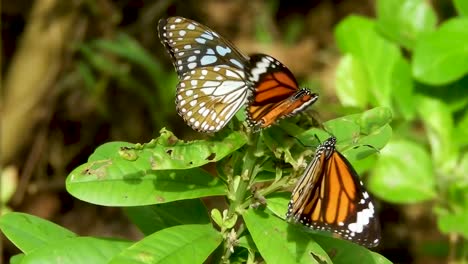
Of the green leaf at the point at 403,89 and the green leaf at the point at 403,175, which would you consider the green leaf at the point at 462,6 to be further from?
the green leaf at the point at 403,175

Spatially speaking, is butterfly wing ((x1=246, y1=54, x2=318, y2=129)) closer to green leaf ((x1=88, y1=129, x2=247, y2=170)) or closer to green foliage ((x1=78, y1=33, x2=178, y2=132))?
green leaf ((x1=88, y1=129, x2=247, y2=170))

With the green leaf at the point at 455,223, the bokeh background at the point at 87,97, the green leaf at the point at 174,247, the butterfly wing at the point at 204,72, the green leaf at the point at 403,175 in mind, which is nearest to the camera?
the green leaf at the point at 174,247

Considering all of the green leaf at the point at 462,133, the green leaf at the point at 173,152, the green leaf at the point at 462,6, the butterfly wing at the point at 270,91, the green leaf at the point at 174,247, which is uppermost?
the butterfly wing at the point at 270,91

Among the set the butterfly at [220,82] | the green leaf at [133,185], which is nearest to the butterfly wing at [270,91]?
the butterfly at [220,82]

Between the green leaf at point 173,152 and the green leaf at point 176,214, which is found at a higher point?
the green leaf at point 173,152

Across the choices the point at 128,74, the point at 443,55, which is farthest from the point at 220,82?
the point at 128,74

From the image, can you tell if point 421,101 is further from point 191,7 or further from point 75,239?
point 191,7
